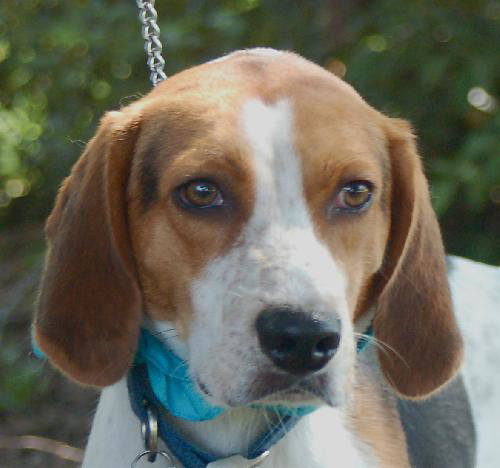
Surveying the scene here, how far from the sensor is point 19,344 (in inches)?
237

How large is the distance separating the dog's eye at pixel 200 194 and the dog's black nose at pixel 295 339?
15.3 inches

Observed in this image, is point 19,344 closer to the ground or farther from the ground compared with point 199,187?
closer to the ground

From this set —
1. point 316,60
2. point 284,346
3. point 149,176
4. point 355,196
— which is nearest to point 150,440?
point 284,346

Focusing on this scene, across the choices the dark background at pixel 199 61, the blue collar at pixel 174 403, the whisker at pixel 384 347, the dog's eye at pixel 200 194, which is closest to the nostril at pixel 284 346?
the blue collar at pixel 174 403

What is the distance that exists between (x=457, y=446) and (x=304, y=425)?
1001mm

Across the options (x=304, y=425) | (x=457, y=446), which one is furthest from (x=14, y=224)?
(x=304, y=425)

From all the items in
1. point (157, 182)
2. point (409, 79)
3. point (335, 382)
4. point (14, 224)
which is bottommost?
point (14, 224)

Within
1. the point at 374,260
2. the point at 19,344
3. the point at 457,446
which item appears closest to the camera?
the point at 374,260

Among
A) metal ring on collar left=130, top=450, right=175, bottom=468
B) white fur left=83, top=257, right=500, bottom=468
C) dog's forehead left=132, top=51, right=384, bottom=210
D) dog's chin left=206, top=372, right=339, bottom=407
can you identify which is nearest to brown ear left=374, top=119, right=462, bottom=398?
dog's forehead left=132, top=51, right=384, bottom=210

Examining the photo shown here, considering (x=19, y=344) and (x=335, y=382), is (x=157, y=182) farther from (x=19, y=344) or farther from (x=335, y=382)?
(x=19, y=344)

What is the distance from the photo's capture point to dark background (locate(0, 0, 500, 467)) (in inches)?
203

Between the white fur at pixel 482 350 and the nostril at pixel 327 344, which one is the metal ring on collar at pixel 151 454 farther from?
the white fur at pixel 482 350

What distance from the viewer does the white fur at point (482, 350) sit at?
4.03 m

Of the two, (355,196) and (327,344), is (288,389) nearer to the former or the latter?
(327,344)
